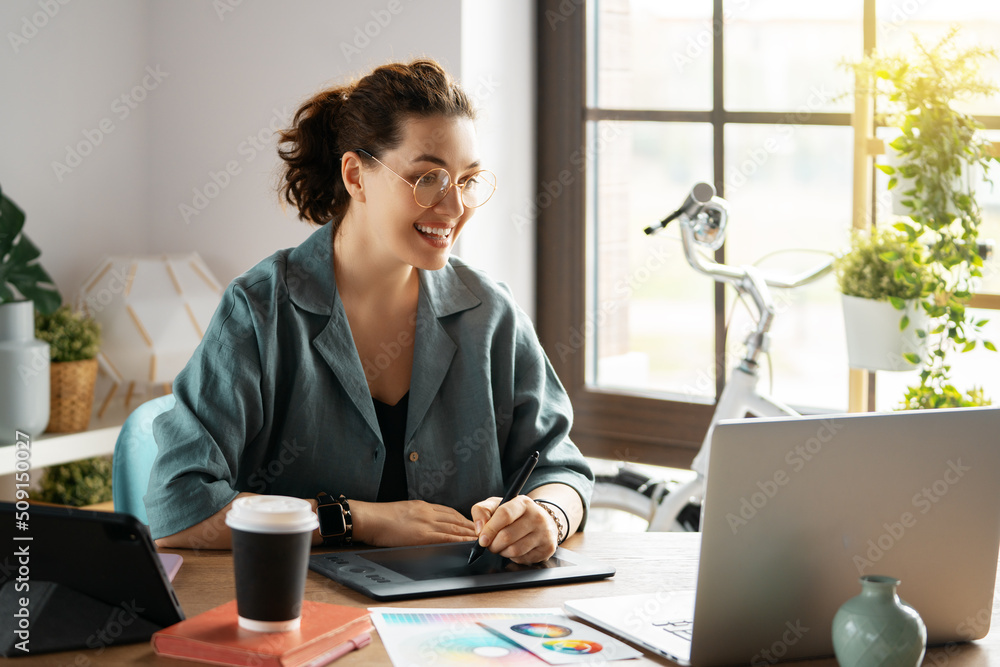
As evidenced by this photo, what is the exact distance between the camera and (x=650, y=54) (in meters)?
2.62

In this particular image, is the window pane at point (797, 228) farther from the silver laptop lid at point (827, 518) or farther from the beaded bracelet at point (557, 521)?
the silver laptop lid at point (827, 518)

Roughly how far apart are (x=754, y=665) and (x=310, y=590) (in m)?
0.52

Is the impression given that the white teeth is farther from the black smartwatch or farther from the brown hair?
the black smartwatch

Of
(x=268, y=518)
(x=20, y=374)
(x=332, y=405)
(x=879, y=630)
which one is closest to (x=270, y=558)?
(x=268, y=518)

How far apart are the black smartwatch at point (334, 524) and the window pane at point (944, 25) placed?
1.56 meters

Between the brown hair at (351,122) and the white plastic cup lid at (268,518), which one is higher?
the brown hair at (351,122)

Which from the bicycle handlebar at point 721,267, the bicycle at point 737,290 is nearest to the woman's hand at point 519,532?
the bicycle at point 737,290

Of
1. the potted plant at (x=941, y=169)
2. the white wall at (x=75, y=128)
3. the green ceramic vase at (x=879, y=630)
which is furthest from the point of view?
the white wall at (x=75, y=128)

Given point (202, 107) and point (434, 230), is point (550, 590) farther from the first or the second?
point (202, 107)

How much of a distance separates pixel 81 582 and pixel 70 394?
1668 mm

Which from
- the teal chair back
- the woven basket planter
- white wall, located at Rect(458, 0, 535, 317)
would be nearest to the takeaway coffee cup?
the teal chair back

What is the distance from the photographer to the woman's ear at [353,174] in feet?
5.74

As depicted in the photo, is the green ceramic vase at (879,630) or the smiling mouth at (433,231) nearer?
the green ceramic vase at (879,630)

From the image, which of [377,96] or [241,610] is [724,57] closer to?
[377,96]
